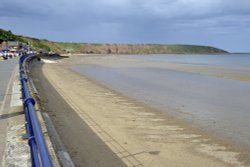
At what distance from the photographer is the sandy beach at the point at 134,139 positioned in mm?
7004

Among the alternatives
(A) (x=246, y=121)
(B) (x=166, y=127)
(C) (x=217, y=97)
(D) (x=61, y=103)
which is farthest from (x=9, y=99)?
(C) (x=217, y=97)

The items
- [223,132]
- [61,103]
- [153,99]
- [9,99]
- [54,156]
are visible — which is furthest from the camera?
[153,99]

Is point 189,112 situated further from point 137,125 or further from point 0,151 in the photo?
point 0,151

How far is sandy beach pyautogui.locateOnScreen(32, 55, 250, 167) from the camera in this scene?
7.00m

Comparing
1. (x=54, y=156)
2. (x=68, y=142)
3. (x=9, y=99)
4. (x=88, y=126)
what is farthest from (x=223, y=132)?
(x=9, y=99)

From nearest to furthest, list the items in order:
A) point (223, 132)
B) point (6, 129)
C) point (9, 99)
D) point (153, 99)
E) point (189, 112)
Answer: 1. point (6, 129)
2. point (223, 132)
3. point (9, 99)
4. point (189, 112)
5. point (153, 99)

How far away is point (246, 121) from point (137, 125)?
368cm

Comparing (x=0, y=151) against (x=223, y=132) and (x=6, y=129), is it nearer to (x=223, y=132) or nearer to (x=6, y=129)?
(x=6, y=129)

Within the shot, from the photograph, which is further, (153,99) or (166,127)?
(153,99)

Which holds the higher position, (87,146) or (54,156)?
(54,156)

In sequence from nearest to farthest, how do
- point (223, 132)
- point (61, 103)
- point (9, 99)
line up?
point (223, 132), point (9, 99), point (61, 103)

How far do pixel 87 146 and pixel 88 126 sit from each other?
2135mm

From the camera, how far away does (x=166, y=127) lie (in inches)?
402

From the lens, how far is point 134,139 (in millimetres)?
8562
